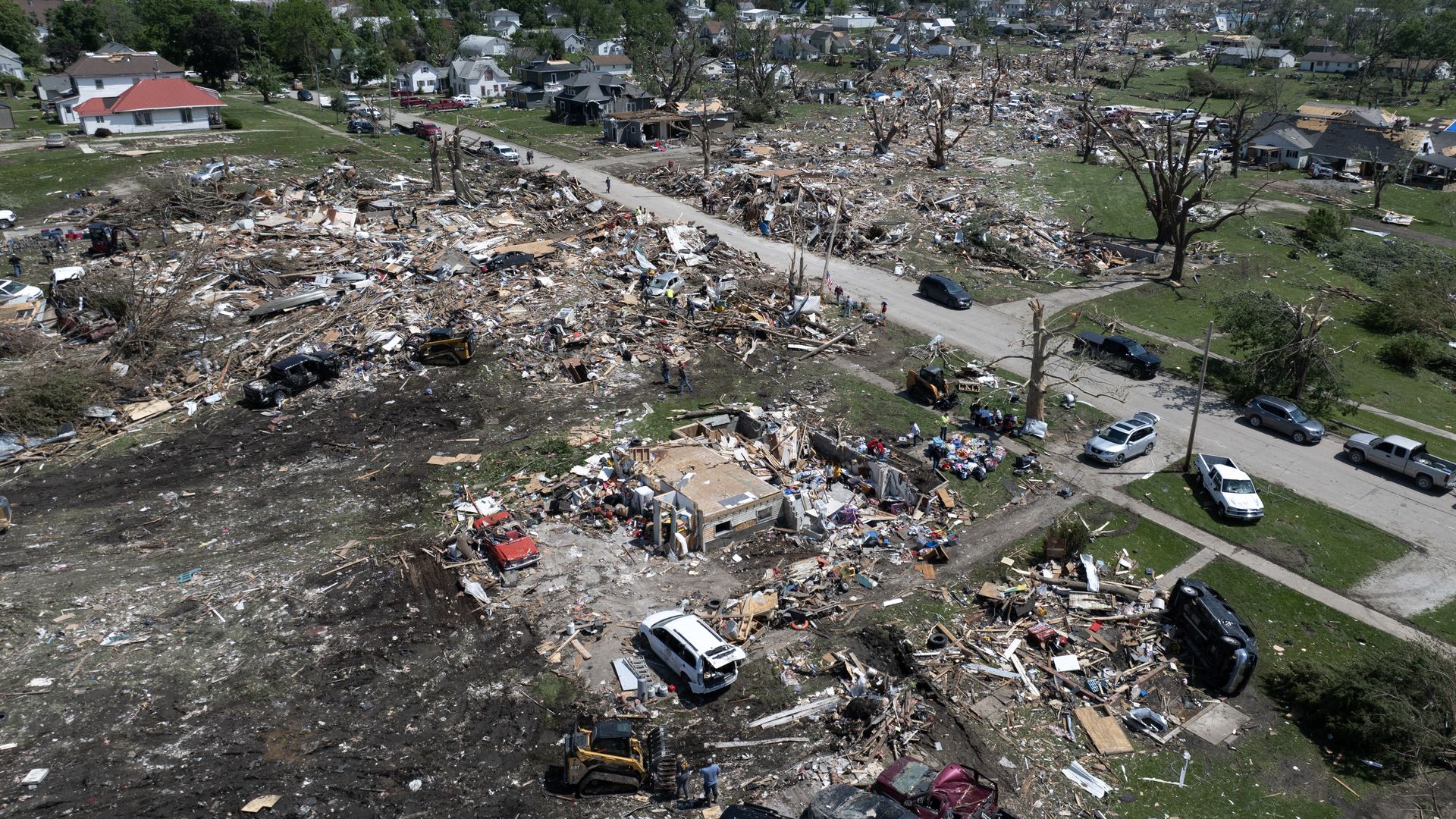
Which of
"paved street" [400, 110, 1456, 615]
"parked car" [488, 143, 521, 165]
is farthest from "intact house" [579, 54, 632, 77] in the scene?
"paved street" [400, 110, 1456, 615]

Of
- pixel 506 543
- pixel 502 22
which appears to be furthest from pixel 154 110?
pixel 502 22

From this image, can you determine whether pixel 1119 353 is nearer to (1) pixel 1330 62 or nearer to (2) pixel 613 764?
(2) pixel 613 764

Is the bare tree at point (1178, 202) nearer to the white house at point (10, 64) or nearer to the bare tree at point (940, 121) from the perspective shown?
the bare tree at point (940, 121)

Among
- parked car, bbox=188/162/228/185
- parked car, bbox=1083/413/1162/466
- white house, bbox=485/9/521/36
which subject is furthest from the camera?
white house, bbox=485/9/521/36

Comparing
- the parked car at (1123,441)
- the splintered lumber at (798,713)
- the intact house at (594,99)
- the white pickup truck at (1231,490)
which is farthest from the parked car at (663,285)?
the intact house at (594,99)

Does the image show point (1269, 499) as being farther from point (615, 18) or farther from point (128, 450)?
point (615, 18)

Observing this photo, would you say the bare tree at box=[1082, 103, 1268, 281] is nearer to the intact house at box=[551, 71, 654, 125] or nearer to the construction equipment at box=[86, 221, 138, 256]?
the intact house at box=[551, 71, 654, 125]

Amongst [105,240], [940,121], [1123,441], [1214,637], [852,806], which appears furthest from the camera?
[940,121]
